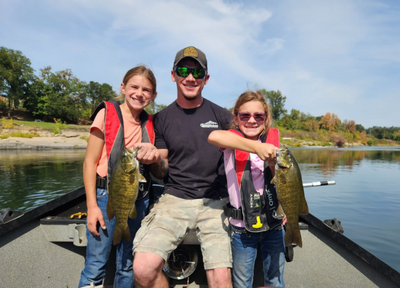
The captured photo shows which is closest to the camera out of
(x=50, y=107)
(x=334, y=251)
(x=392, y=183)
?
(x=334, y=251)

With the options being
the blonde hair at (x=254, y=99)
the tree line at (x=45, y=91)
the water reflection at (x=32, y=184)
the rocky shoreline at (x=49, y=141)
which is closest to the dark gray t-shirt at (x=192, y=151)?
the blonde hair at (x=254, y=99)

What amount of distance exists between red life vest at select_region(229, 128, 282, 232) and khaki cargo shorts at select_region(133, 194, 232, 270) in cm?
38

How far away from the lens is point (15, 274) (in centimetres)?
319

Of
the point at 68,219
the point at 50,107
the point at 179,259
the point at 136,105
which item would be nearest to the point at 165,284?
the point at 179,259

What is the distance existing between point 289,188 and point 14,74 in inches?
2755

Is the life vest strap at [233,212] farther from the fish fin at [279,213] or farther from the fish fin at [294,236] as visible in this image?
the fish fin at [294,236]

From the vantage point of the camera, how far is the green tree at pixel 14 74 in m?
56.1

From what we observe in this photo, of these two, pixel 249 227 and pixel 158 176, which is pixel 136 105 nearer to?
pixel 158 176

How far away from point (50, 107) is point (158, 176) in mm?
66251

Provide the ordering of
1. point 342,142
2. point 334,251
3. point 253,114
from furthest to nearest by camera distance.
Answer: point 342,142
point 334,251
point 253,114

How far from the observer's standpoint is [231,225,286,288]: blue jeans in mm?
2707

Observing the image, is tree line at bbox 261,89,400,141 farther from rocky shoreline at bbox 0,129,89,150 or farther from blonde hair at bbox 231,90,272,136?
blonde hair at bbox 231,90,272,136

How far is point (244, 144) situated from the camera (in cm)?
266

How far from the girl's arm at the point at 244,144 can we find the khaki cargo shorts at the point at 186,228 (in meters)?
0.81
